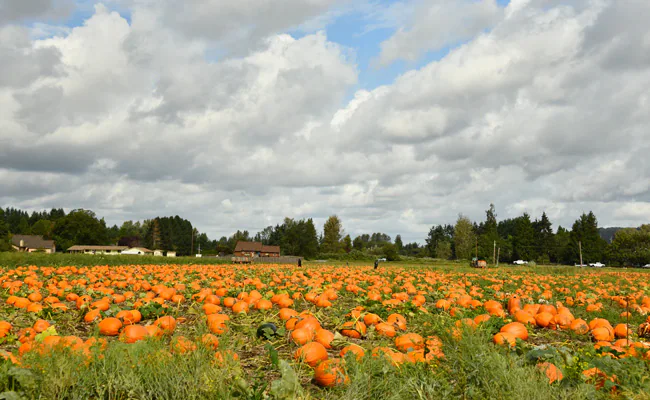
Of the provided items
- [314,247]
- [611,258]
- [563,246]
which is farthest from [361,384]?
[563,246]

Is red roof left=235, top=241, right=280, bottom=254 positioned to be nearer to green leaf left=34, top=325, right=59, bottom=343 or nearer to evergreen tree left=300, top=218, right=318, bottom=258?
evergreen tree left=300, top=218, right=318, bottom=258

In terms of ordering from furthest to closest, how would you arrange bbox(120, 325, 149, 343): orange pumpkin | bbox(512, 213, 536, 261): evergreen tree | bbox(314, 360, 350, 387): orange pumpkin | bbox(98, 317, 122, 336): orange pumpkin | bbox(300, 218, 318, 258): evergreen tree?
bbox(300, 218, 318, 258): evergreen tree, bbox(512, 213, 536, 261): evergreen tree, bbox(98, 317, 122, 336): orange pumpkin, bbox(120, 325, 149, 343): orange pumpkin, bbox(314, 360, 350, 387): orange pumpkin

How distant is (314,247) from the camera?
10100 centimetres

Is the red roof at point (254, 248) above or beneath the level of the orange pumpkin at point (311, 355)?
above

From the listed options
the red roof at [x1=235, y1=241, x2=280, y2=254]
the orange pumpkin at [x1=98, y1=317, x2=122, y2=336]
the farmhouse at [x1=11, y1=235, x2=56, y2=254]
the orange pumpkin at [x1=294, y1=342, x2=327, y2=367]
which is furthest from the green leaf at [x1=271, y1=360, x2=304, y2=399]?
the farmhouse at [x1=11, y1=235, x2=56, y2=254]

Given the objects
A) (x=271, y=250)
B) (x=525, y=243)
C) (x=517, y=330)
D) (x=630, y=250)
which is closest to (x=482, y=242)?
(x=525, y=243)

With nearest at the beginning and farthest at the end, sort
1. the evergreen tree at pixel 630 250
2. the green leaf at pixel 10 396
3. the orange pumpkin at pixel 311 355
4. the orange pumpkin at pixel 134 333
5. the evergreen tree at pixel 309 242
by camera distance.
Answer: the green leaf at pixel 10 396 → the orange pumpkin at pixel 311 355 → the orange pumpkin at pixel 134 333 → the evergreen tree at pixel 630 250 → the evergreen tree at pixel 309 242

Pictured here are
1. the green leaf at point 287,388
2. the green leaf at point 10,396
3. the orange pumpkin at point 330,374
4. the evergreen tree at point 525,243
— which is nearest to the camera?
the green leaf at point 10,396

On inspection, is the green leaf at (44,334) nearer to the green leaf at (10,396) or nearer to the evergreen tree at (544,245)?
the green leaf at (10,396)

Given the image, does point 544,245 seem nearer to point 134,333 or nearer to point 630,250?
point 630,250

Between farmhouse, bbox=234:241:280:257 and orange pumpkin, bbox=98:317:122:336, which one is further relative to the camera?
farmhouse, bbox=234:241:280:257

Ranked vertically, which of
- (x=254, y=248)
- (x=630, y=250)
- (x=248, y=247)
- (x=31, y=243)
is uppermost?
(x=31, y=243)

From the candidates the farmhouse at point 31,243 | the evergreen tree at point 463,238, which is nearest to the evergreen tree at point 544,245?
the evergreen tree at point 463,238

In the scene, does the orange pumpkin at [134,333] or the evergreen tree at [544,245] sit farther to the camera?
the evergreen tree at [544,245]
